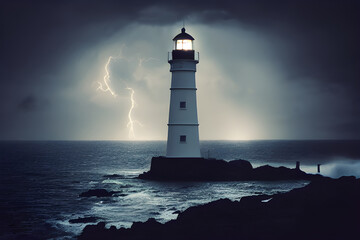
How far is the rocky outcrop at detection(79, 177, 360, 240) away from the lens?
1848 centimetres

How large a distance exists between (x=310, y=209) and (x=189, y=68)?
2093 centimetres

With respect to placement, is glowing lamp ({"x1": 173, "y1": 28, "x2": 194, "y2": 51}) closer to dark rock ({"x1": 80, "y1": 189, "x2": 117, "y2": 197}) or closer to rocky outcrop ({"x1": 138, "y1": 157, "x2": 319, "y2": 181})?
rocky outcrop ({"x1": 138, "y1": 157, "x2": 319, "y2": 181})

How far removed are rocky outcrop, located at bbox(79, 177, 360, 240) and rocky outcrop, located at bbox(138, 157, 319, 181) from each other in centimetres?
1668

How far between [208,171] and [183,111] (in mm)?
5200

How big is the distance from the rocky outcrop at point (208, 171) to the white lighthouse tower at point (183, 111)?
74 centimetres

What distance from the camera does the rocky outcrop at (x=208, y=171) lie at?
39312 millimetres

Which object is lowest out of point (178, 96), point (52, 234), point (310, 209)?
point (52, 234)

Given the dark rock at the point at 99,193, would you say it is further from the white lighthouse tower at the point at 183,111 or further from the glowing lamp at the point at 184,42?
the glowing lamp at the point at 184,42

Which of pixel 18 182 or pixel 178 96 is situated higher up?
pixel 178 96

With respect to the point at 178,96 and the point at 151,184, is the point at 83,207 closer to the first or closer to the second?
the point at 151,184

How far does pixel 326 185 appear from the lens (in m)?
22.7

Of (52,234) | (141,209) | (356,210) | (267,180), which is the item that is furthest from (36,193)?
(356,210)

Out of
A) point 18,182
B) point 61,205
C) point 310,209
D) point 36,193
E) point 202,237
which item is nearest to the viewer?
point 202,237

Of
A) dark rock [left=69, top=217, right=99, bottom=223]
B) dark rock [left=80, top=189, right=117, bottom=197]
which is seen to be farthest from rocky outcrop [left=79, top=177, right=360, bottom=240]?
dark rock [left=80, top=189, right=117, bottom=197]
